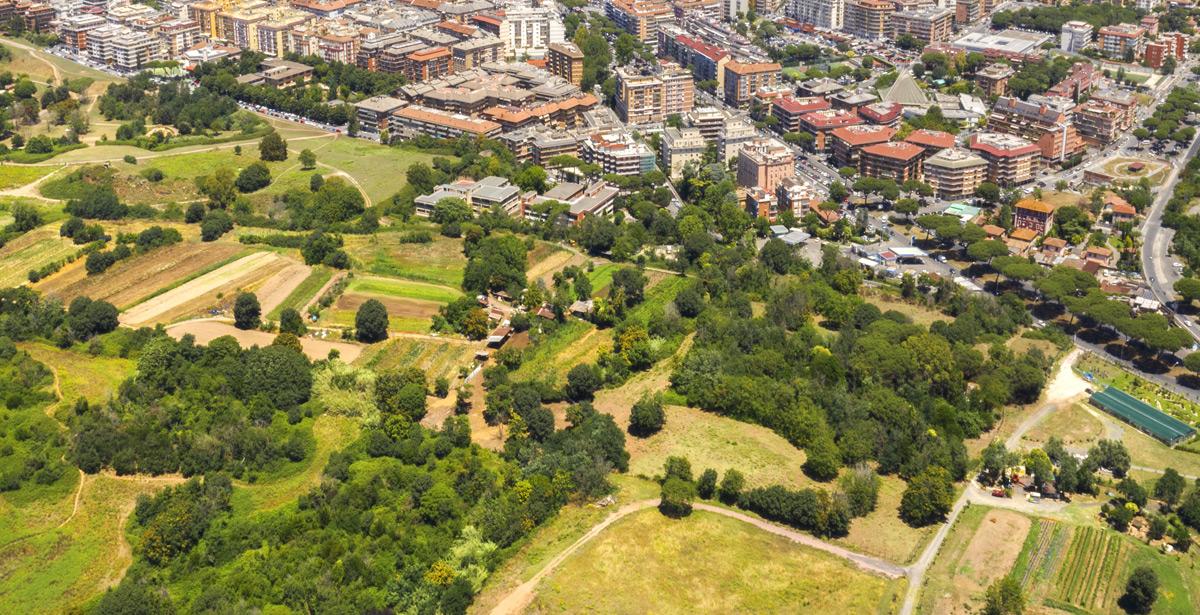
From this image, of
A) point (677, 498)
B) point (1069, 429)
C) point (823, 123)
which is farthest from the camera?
point (823, 123)

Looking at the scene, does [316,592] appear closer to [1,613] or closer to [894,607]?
[1,613]

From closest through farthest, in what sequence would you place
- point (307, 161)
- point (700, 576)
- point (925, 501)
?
1. point (700, 576)
2. point (925, 501)
3. point (307, 161)

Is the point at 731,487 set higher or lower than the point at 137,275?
lower

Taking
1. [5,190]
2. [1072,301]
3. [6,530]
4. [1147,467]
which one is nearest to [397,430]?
[6,530]

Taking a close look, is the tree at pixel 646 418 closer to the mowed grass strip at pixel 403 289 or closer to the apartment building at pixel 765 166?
the mowed grass strip at pixel 403 289

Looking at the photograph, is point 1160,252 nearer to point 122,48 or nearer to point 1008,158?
point 1008,158

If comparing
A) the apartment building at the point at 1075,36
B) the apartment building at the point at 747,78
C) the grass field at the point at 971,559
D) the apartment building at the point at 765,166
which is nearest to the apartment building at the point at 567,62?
the apartment building at the point at 747,78

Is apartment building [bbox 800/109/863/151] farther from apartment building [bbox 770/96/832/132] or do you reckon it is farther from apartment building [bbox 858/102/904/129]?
apartment building [bbox 770/96/832/132]

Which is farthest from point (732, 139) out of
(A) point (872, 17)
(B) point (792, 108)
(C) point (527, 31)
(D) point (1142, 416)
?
(A) point (872, 17)

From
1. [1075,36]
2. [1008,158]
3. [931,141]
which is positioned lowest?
[1008,158]
